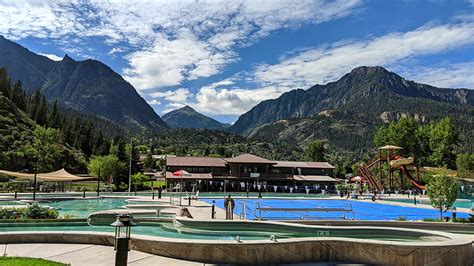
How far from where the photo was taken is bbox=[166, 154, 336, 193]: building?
55.7m

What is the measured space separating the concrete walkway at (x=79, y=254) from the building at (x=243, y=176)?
41.5 meters

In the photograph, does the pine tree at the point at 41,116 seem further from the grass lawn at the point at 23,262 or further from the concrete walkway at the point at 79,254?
the grass lawn at the point at 23,262

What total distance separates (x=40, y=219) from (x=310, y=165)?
179 ft

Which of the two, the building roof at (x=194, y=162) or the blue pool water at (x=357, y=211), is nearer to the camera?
the blue pool water at (x=357, y=211)

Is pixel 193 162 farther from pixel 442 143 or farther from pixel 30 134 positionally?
pixel 442 143

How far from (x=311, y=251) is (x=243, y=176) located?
47235 mm

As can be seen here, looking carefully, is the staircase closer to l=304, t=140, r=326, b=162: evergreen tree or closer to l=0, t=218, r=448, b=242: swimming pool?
l=304, t=140, r=326, b=162: evergreen tree

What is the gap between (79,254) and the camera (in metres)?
10.5

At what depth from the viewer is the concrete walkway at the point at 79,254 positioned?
9.82 m

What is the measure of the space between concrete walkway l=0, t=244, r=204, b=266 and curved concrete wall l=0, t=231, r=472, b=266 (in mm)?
318

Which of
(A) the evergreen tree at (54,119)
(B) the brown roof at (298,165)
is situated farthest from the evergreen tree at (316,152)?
(A) the evergreen tree at (54,119)

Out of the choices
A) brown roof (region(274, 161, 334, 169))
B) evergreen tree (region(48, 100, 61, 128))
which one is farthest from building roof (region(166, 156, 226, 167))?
evergreen tree (region(48, 100, 61, 128))

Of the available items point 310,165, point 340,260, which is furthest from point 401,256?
point 310,165

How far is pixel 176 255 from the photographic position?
10.6 meters
